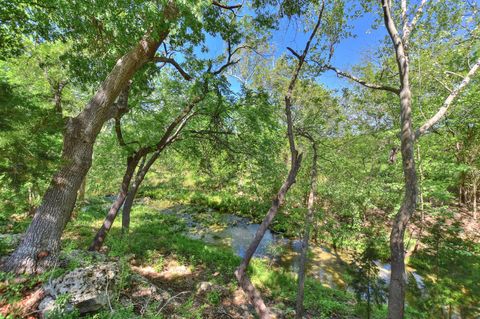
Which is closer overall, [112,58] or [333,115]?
[112,58]

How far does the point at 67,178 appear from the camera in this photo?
4.01m

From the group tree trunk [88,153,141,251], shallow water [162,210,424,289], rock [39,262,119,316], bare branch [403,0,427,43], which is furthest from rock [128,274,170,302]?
bare branch [403,0,427,43]

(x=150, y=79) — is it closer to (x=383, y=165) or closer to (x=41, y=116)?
(x=41, y=116)

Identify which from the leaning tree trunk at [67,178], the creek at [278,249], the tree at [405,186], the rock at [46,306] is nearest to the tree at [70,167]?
the leaning tree trunk at [67,178]

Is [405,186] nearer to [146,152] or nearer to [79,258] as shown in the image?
[79,258]

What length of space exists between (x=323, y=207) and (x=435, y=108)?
20.9 ft

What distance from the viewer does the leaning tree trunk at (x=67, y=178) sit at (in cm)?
376

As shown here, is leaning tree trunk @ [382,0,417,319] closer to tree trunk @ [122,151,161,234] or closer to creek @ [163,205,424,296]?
creek @ [163,205,424,296]

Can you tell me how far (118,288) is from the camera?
3.95 m

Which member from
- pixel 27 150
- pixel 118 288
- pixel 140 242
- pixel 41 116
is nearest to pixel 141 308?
pixel 118 288

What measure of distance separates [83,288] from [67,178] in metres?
1.81

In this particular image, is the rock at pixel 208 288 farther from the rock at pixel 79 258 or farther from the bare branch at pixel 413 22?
the bare branch at pixel 413 22

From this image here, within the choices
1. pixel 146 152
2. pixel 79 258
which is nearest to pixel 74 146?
pixel 79 258

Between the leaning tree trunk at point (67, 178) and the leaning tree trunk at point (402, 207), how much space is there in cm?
483
